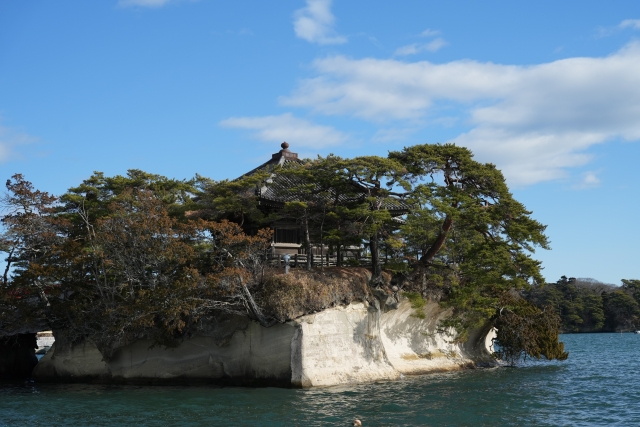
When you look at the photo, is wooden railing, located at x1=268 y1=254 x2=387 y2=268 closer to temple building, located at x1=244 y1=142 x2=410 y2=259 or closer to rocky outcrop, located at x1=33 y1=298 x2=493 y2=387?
temple building, located at x1=244 y1=142 x2=410 y2=259

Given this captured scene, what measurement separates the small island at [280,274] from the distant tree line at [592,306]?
62.8 m

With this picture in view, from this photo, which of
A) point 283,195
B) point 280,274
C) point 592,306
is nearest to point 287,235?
point 283,195

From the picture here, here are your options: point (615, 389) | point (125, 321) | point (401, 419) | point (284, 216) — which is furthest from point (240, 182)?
point (615, 389)

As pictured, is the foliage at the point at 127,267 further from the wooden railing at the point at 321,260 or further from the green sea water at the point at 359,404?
the green sea water at the point at 359,404

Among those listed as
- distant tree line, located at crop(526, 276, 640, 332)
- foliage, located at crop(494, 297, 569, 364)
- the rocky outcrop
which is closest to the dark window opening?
the rocky outcrop

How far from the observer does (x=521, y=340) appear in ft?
115

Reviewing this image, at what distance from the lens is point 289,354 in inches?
1107

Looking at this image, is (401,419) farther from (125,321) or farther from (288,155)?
(288,155)

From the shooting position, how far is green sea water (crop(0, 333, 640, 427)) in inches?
811

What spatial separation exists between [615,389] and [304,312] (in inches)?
546

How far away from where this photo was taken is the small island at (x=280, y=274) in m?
28.1

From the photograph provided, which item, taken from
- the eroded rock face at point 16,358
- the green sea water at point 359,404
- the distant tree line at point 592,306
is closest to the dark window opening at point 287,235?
the green sea water at point 359,404

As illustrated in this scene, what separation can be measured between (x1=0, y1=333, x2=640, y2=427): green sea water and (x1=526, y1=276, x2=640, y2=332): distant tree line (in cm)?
6669

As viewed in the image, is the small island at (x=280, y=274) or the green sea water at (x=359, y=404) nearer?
the green sea water at (x=359, y=404)
